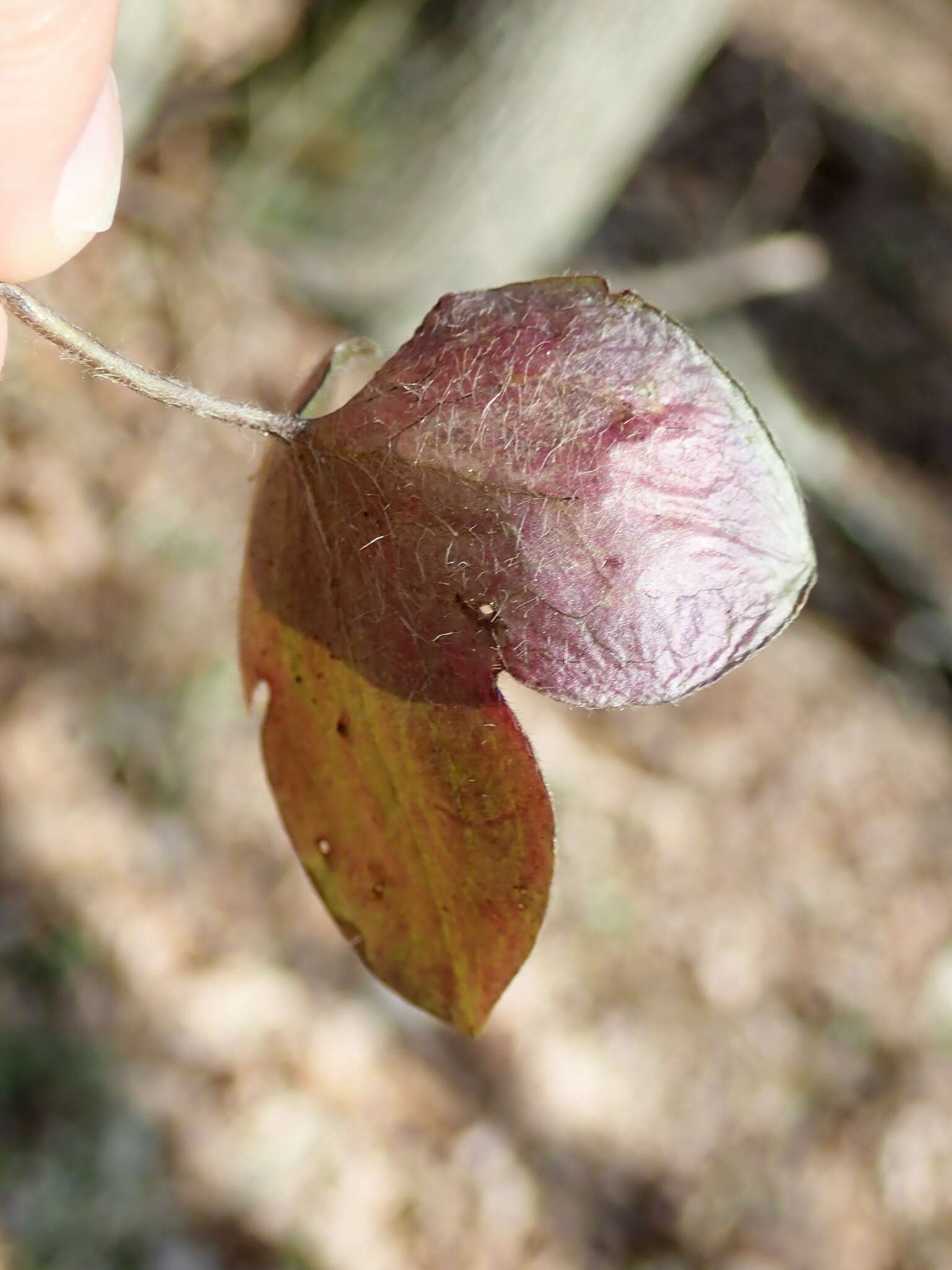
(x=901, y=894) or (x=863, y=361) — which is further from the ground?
(x=863, y=361)

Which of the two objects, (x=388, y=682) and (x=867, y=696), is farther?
(x=867, y=696)

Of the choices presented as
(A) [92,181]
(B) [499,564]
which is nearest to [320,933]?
(A) [92,181]

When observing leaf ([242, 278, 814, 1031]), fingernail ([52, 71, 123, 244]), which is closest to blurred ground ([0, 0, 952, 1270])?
fingernail ([52, 71, 123, 244])

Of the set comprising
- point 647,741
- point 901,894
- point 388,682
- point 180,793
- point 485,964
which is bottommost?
point 901,894

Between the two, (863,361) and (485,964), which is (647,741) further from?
(863,361)

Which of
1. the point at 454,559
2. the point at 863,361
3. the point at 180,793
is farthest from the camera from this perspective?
the point at 863,361

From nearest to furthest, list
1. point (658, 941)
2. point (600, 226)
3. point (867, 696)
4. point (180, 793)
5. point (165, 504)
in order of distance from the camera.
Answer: point (180, 793) → point (165, 504) → point (658, 941) → point (867, 696) → point (600, 226)

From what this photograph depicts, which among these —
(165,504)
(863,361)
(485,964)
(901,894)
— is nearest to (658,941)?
(901,894)

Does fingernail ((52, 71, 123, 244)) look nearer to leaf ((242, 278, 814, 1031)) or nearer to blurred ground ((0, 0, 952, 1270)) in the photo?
leaf ((242, 278, 814, 1031))
